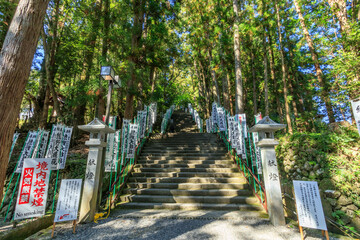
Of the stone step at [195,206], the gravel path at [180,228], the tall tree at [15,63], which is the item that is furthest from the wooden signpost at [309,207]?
the tall tree at [15,63]

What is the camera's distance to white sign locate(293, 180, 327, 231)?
2851 millimetres

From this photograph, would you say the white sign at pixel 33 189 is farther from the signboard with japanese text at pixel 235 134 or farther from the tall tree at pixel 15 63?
the signboard with japanese text at pixel 235 134

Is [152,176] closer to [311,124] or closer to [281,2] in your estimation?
[311,124]

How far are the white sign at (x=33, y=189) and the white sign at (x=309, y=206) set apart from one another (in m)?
5.03

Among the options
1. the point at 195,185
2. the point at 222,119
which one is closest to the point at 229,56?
the point at 222,119

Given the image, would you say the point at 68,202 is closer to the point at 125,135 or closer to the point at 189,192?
the point at 125,135

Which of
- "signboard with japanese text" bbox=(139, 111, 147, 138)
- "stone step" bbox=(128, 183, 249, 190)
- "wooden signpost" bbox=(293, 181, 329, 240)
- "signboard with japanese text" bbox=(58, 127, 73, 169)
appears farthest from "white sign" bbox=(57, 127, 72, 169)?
"wooden signpost" bbox=(293, 181, 329, 240)

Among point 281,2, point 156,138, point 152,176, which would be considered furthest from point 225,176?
point 281,2

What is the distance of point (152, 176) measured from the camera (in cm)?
586

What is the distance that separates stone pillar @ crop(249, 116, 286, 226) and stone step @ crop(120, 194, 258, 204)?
3.05 feet

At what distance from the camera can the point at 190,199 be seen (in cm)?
470

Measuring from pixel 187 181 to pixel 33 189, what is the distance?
395 cm

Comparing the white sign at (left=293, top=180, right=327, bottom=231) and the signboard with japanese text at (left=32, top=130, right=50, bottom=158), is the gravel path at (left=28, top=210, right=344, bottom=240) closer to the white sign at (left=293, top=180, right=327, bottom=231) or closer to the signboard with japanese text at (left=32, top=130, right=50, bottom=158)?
the white sign at (left=293, top=180, right=327, bottom=231)

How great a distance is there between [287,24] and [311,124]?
264 inches
